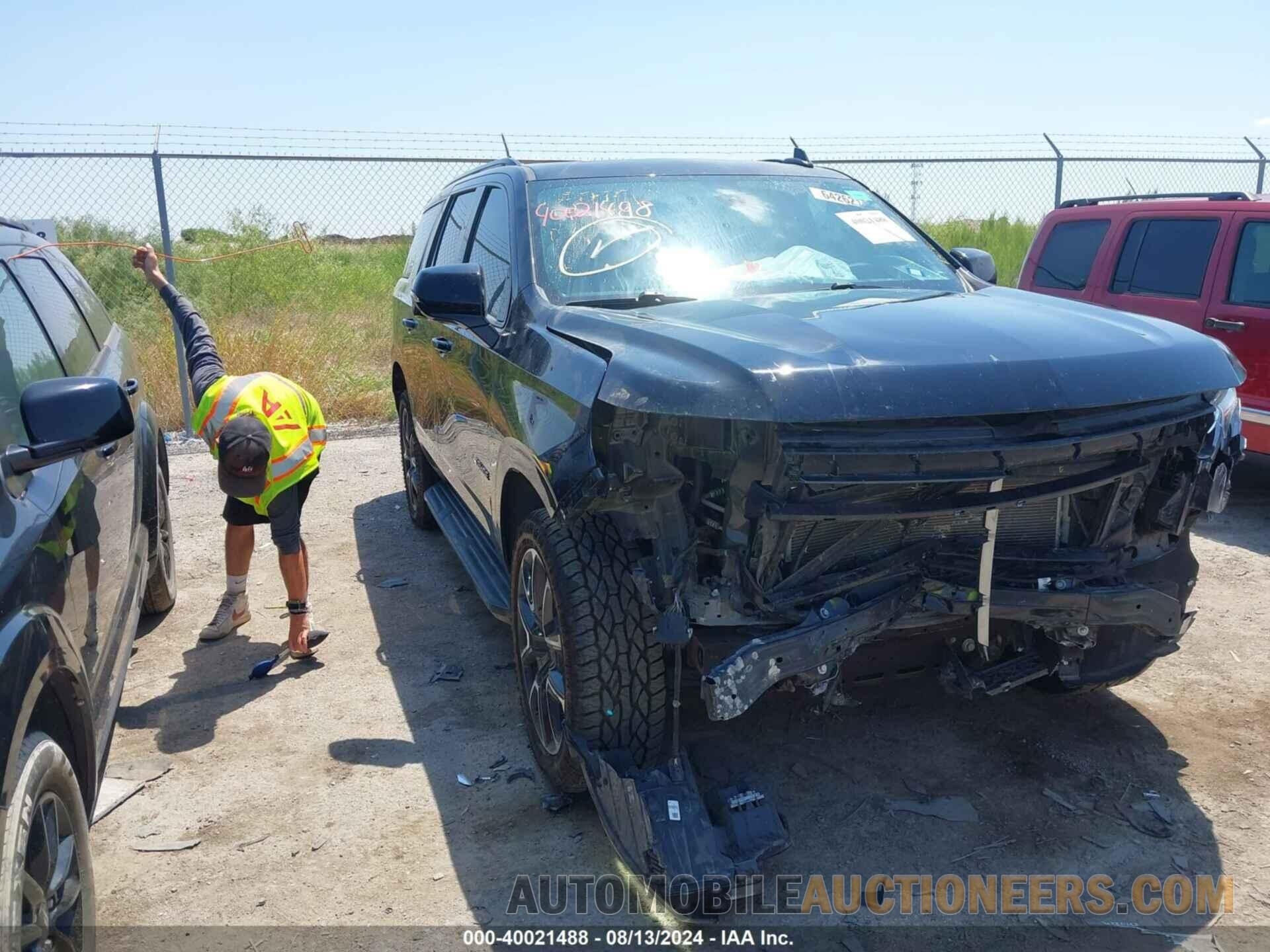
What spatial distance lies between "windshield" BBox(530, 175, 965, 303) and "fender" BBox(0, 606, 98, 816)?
1.95 meters

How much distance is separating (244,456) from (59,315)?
85 centimetres

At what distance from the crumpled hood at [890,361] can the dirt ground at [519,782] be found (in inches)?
54.1

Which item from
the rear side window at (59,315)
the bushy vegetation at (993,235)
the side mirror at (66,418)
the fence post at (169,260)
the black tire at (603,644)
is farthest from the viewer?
the bushy vegetation at (993,235)

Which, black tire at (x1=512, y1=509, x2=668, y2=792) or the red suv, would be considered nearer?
black tire at (x1=512, y1=509, x2=668, y2=792)

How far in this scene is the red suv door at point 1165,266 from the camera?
6520mm

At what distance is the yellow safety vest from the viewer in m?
4.32

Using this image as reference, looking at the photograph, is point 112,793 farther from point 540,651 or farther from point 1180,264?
point 1180,264

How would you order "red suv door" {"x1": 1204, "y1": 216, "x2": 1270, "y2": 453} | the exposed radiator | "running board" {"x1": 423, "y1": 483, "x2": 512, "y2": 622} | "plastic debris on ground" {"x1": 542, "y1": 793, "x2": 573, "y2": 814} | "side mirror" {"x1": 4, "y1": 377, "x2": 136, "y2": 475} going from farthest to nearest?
"red suv door" {"x1": 1204, "y1": 216, "x2": 1270, "y2": 453} < "running board" {"x1": 423, "y1": 483, "x2": 512, "y2": 622} < "plastic debris on ground" {"x1": 542, "y1": 793, "x2": 573, "y2": 814} < the exposed radiator < "side mirror" {"x1": 4, "y1": 377, "x2": 136, "y2": 475}

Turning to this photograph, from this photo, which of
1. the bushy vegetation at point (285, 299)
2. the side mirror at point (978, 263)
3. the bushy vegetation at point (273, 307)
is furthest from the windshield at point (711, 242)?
the bushy vegetation at point (285, 299)

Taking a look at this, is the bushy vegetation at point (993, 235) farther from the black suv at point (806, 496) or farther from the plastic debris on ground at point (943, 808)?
the plastic debris on ground at point (943, 808)

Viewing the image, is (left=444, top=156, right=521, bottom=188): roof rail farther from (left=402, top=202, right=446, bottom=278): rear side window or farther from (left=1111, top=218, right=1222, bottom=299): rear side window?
(left=1111, top=218, right=1222, bottom=299): rear side window

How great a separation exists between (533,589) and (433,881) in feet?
3.07

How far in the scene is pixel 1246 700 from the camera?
4004 mm

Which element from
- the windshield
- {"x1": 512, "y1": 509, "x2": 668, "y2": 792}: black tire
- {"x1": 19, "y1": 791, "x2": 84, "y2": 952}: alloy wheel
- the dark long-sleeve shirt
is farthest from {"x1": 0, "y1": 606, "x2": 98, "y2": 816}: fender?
the dark long-sleeve shirt
